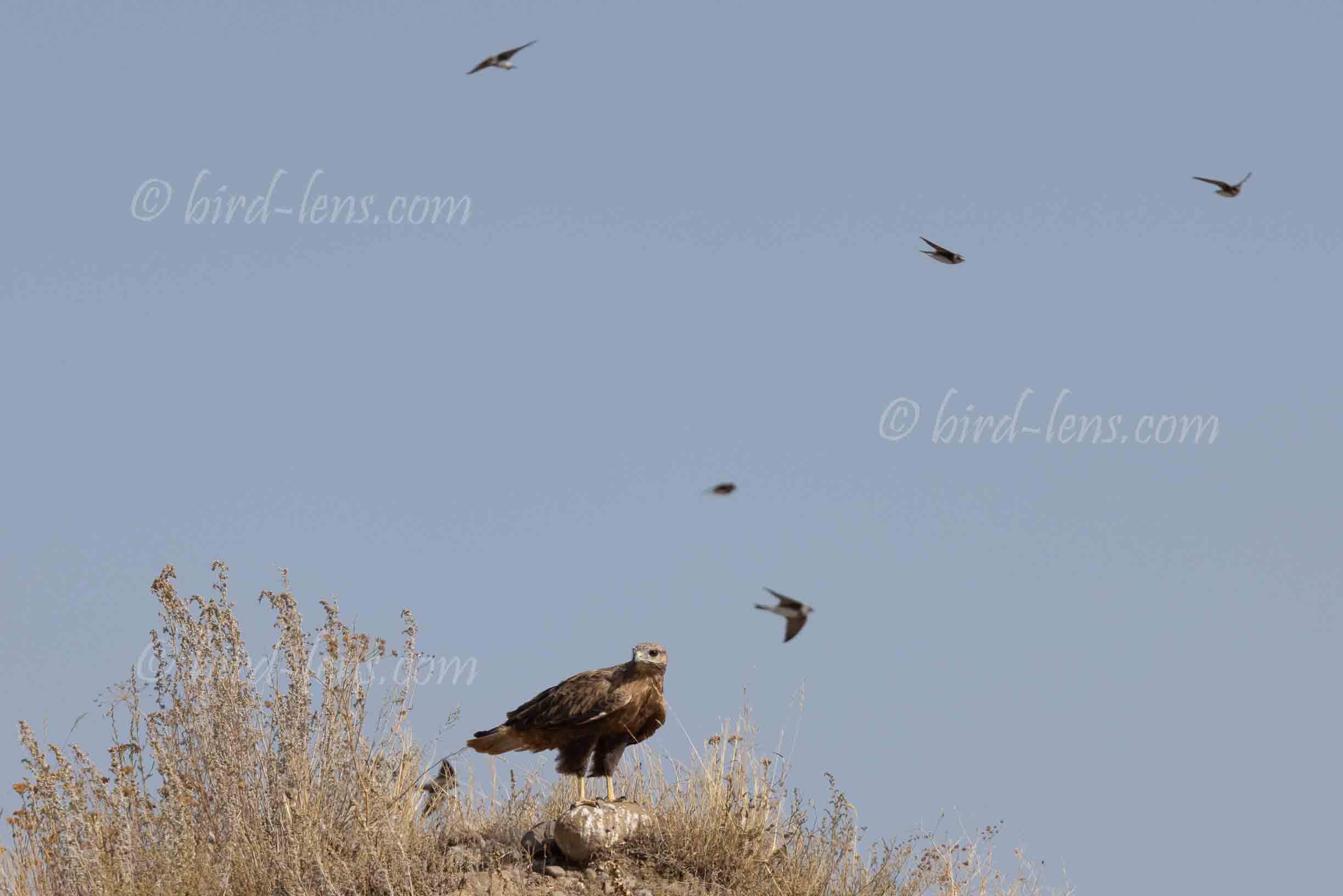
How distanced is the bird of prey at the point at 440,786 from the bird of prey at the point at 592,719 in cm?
37

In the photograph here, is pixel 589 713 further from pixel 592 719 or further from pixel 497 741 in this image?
pixel 497 741

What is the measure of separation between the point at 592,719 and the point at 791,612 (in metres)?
1.54

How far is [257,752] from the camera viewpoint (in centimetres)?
1005

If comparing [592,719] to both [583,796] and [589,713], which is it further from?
[583,796]

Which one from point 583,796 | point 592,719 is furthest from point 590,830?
point 592,719

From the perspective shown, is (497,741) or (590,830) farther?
(497,741)

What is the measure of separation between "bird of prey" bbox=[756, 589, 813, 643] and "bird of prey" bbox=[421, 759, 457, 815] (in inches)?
99.8

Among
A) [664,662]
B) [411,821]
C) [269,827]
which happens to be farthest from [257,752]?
[664,662]

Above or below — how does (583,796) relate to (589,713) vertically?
below

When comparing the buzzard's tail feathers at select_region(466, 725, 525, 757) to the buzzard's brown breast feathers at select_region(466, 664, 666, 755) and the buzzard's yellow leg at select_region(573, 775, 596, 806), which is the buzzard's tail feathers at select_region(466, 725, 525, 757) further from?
the buzzard's yellow leg at select_region(573, 775, 596, 806)

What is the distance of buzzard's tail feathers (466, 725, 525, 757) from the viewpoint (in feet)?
34.0

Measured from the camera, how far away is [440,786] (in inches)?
419

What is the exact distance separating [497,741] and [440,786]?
0.61m

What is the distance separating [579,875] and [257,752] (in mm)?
2296
